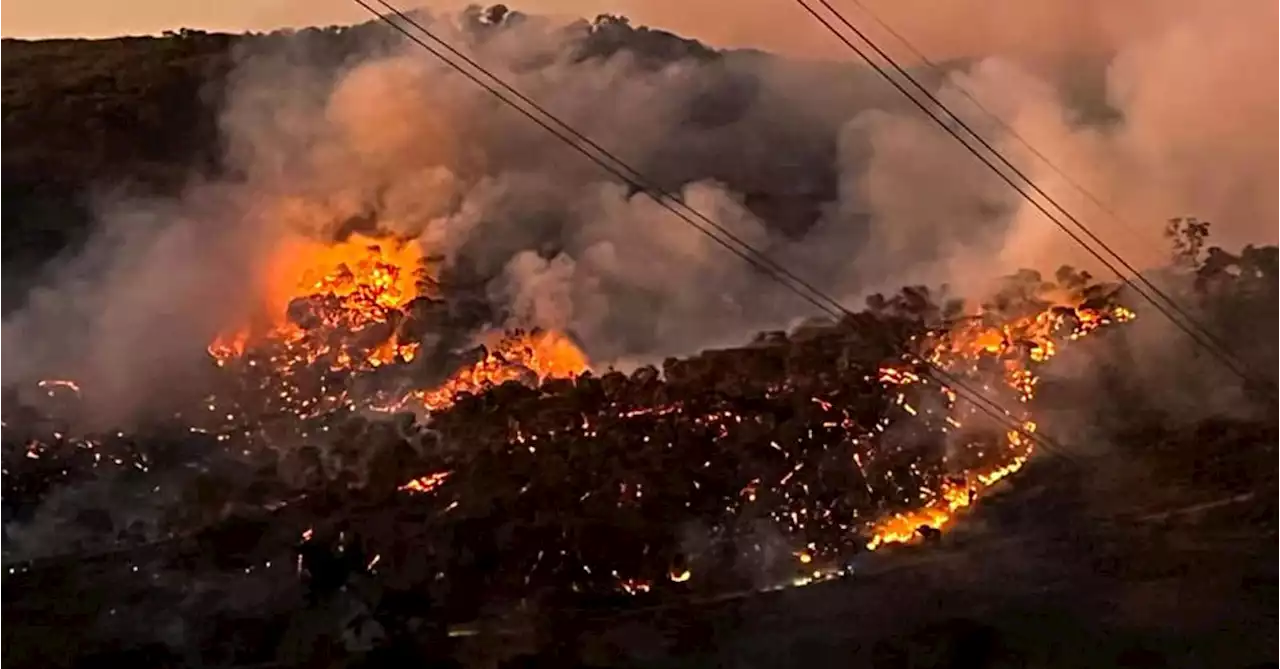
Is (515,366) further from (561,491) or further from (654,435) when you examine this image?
(561,491)

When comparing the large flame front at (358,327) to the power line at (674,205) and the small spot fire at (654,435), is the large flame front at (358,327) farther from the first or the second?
the power line at (674,205)

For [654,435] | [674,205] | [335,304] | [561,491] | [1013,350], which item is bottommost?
[561,491]

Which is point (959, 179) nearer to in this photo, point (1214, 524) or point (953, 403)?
point (953, 403)

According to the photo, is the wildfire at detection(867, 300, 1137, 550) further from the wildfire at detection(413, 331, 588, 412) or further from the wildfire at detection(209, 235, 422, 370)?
the wildfire at detection(209, 235, 422, 370)

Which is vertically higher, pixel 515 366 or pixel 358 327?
pixel 358 327

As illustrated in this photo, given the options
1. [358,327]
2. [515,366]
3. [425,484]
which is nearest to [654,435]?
[425,484]

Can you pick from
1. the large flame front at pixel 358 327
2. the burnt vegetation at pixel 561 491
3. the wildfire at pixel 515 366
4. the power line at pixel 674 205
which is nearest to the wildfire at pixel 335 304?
the large flame front at pixel 358 327
